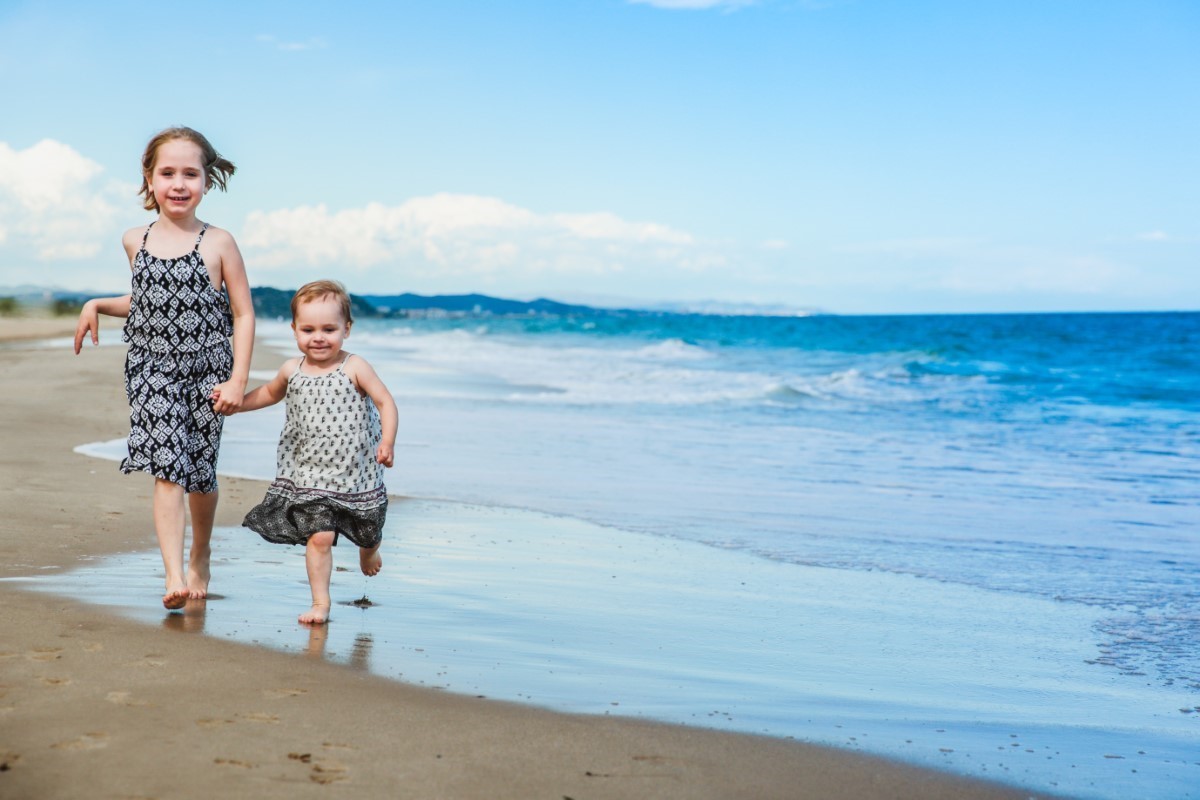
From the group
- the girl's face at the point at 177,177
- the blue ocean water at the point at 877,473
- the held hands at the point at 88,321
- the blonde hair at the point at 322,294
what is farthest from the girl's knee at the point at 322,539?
the blue ocean water at the point at 877,473

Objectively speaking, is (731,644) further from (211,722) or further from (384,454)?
(211,722)

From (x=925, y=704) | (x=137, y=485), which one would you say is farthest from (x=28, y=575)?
(x=925, y=704)

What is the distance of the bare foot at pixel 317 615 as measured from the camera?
4.08m

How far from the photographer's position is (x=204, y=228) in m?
4.28

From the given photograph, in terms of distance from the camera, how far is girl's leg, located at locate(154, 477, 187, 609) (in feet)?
13.5

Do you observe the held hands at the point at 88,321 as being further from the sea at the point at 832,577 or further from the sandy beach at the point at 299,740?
the sea at the point at 832,577

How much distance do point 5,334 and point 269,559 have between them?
33795mm

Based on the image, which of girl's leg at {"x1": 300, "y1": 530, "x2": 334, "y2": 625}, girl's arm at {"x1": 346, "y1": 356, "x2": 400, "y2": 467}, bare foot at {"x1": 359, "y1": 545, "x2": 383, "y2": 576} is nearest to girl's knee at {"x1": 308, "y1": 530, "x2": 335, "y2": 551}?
girl's leg at {"x1": 300, "y1": 530, "x2": 334, "y2": 625}

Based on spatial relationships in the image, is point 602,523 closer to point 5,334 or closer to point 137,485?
point 137,485

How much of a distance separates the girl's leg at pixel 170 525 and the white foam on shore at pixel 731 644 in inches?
6.7

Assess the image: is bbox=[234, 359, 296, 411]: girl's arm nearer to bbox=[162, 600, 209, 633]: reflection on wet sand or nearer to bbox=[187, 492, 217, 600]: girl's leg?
bbox=[187, 492, 217, 600]: girl's leg

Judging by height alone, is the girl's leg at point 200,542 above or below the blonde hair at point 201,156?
below

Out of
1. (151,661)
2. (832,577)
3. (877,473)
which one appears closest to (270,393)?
(151,661)

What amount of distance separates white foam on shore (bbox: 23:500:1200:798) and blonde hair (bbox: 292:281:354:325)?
1077 mm
